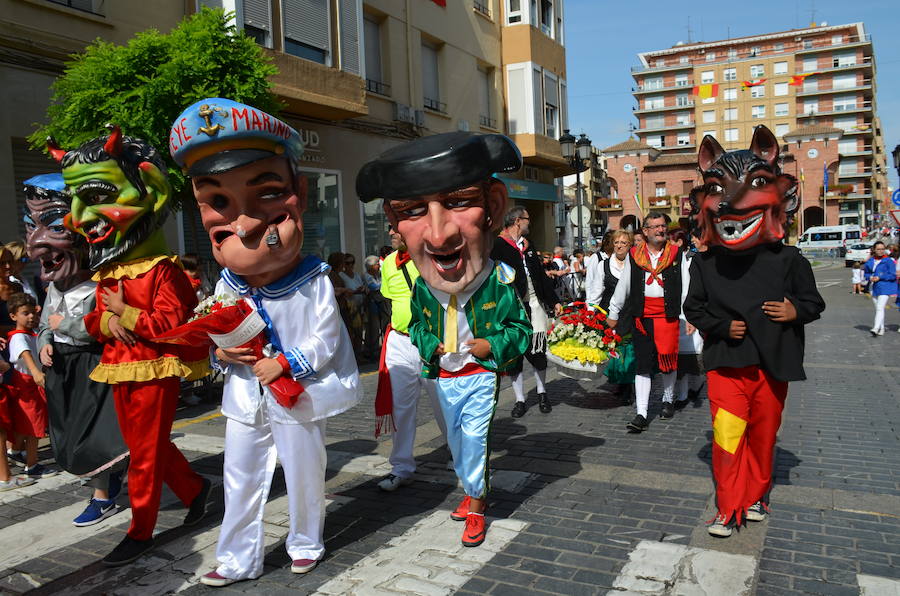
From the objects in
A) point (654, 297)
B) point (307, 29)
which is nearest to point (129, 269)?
point (654, 297)

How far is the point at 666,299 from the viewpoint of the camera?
6555 mm

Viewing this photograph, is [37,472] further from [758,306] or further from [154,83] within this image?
[758,306]

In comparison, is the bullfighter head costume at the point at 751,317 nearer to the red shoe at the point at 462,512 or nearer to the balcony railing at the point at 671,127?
the red shoe at the point at 462,512

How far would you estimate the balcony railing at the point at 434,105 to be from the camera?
1861 cm

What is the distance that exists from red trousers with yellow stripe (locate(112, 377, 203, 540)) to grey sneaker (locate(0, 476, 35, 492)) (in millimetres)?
1839

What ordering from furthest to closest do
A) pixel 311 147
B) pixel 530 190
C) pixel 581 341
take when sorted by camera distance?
pixel 530 190
pixel 311 147
pixel 581 341

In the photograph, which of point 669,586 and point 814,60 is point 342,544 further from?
point 814,60

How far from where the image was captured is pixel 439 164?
3760 mm

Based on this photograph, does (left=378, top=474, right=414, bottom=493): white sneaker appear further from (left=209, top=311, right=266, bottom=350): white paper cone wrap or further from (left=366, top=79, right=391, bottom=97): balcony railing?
(left=366, top=79, right=391, bottom=97): balcony railing

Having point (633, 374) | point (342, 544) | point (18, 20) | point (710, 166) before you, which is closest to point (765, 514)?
point (710, 166)

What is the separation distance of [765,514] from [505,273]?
211cm

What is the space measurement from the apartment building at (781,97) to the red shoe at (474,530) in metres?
66.0

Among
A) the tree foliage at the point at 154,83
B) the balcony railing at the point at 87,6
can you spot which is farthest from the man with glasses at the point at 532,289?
the balcony railing at the point at 87,6

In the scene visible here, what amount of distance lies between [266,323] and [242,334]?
17 cm
